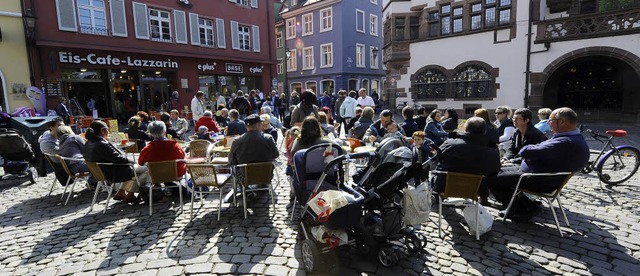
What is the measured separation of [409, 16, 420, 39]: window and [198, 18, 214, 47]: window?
451 inches

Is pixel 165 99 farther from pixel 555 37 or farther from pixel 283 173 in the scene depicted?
pixel 555 37

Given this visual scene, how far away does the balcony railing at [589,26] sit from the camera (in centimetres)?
1286

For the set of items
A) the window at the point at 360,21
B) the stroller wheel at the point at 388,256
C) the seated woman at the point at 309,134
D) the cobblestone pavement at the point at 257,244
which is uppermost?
the window at the point at 360,21

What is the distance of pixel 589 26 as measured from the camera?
13.5m

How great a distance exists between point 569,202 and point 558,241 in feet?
5.38

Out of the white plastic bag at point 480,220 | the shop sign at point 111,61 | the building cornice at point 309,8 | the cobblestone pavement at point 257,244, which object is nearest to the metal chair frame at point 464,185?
the white plastic bag at point 480,220

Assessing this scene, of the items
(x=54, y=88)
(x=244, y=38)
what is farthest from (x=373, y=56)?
(x=54, y=88)

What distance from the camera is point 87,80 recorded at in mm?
15961

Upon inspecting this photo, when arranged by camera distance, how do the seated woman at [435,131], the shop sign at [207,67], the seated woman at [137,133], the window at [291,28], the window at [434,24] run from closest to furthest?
the seated woman at [435,131] < the seated woman at [137,133] < the window at [434,24] < the shop sign at [207,67] < the window at [291,28]

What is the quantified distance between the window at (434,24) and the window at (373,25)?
15144mm

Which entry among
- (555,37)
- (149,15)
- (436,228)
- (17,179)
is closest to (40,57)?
(149,15)

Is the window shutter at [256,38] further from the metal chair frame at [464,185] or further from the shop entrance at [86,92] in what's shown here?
the metal chair frame at [464,185]

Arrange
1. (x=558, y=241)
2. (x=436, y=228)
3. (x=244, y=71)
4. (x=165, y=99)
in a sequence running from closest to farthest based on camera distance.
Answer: (x=558, y=241), (x=436, y=228), (x=165, y=99), (x=244, y=71)

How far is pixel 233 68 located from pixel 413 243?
19.6m
